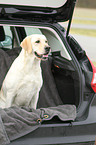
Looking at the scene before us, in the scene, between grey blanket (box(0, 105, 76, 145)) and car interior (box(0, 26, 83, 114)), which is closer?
grey blanket (box(0, 105, 76, 145))

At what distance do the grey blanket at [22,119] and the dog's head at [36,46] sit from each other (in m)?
0.62

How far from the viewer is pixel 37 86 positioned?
2725 mm

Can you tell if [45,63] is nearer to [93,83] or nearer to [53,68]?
[53,68]

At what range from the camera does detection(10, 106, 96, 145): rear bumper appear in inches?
78.3

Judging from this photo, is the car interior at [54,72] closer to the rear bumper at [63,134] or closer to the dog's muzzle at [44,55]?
the dog's muzzle at [44,55]

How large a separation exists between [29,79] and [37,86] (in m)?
0.14

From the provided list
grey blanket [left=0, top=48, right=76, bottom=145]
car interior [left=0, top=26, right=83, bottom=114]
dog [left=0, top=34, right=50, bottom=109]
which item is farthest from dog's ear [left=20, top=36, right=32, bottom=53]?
grey blanket [left=0, top=48, right=76, bottom=145]

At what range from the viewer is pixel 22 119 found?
2.03 meters

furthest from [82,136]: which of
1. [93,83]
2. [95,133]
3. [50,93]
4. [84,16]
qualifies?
[84,16]

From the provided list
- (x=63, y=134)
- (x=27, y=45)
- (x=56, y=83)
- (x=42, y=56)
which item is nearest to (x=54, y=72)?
(x=56, y=83)

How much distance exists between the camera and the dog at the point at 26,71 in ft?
8.45

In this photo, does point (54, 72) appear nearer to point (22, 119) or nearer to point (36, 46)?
point (36, 46)

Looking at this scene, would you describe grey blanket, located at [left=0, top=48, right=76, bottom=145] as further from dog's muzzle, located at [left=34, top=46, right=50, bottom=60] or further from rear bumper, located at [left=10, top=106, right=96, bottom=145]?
dog's muzzle, located at [left=34, top=46, right=50, bottom=60]

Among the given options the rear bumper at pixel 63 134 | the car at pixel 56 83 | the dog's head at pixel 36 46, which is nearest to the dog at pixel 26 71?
the dog's head at pixel 36 46
